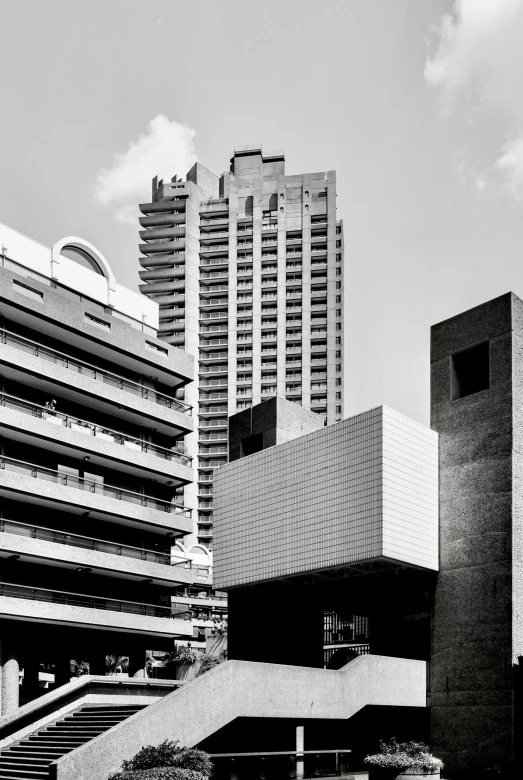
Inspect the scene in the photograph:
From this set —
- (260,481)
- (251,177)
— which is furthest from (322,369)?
(260,481)

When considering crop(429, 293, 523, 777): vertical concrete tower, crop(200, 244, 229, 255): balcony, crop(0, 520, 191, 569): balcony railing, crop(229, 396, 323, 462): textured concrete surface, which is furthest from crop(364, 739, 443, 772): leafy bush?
crop(200, 244, 229, 255): balcony

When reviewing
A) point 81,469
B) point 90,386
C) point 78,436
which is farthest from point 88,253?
point 81,469

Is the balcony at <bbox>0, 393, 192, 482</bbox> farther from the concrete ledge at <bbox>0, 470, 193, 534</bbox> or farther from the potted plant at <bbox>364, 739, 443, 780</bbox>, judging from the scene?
the potted plant at <bbox>364, 739, 443, 780</bbox>

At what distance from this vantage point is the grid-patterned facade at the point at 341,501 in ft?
117

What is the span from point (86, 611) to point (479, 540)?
21.7 meters

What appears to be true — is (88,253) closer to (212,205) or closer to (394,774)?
(394,774)

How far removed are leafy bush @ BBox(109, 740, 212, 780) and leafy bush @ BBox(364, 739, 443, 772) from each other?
7.32 meters

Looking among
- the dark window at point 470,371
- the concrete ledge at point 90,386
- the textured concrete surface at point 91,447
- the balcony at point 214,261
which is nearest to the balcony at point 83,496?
the textured concrete surface at point 91,447

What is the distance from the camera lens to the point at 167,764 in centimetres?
2581

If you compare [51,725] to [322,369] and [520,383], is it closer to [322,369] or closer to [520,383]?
[520,383]

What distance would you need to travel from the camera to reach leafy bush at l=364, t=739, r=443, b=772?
31469mm

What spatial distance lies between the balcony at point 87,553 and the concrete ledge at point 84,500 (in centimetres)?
145

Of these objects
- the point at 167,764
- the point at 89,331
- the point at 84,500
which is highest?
the point at 89,331

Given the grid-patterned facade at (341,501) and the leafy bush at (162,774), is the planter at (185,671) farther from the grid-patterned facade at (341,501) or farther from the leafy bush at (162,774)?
the leafy bush at (162,774)
